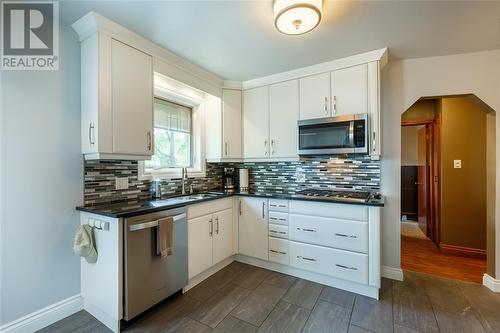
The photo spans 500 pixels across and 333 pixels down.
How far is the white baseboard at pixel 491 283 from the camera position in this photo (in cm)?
219

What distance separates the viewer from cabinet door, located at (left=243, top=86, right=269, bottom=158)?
298 centimetres

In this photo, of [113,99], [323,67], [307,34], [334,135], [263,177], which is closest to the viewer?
[113,99]

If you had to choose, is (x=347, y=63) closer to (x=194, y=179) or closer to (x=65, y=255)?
(x=194, y=179)

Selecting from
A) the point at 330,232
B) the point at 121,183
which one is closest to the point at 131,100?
the point at 121,183

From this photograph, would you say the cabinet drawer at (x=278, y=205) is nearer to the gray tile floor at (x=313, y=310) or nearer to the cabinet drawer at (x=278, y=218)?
the cabinet drawer at (x=278, y=218)

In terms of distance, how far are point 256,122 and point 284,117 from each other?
403 mm

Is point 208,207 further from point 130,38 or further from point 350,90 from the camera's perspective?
point 350,90

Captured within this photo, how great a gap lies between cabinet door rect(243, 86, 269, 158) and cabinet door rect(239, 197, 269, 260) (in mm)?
666

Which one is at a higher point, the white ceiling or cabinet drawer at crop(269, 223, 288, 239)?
Answer: the white ceiling

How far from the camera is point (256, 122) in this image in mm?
3049

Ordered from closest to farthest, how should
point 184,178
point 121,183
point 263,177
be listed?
point 121,183, point 184,178, point 263,177

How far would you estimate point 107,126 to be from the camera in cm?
181

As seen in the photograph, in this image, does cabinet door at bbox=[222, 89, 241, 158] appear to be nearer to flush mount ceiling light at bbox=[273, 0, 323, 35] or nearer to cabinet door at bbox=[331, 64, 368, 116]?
cabinet door at bbox=[331, 64, 368, 116]

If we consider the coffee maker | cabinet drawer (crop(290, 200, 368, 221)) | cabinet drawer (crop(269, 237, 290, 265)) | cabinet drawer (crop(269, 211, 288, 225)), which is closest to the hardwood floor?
cabinet drawer (crop(290, 200, 368, 221))
